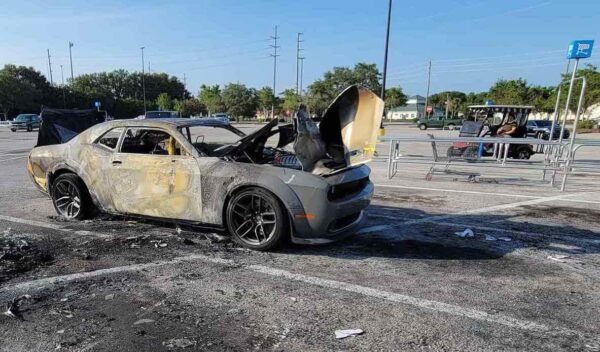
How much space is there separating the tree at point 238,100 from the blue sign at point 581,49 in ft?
254

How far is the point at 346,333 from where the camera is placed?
3.05 m

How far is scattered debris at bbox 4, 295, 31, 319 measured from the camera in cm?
331

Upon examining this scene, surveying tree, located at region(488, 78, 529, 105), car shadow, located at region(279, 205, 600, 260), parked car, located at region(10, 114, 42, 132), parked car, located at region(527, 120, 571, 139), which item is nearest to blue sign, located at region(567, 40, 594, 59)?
car shadow, located at region(279, 205, 600, 260)

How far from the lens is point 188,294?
370 cm

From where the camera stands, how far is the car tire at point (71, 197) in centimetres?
591

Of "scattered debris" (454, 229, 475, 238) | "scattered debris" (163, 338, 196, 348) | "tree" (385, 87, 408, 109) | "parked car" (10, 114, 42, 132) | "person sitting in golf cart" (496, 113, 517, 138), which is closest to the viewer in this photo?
"scattered debris" (163, 338, 196, 348)

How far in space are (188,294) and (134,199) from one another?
215cm

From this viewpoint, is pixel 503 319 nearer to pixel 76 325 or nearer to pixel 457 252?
pixel 457 252

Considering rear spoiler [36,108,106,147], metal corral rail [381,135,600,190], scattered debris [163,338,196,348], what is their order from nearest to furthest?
scattered debris [163,338,196,348], rear spoiler [36,108,106,147], metal corral rail [381,135,600,190]

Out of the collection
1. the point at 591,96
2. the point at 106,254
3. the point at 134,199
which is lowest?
the point at 106,254

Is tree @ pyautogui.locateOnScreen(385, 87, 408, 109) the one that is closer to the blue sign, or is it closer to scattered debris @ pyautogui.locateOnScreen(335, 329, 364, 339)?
the blue sign

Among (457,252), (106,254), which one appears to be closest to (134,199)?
(106,254)

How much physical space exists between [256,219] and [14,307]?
2.31 meters

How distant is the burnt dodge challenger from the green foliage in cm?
6519
